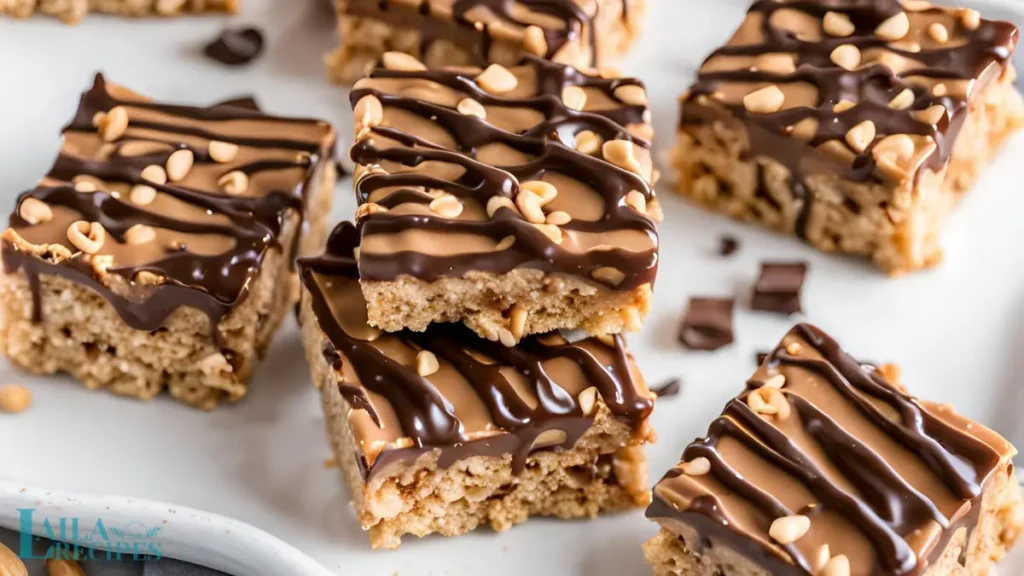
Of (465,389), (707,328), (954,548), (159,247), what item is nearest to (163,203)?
(159,247)

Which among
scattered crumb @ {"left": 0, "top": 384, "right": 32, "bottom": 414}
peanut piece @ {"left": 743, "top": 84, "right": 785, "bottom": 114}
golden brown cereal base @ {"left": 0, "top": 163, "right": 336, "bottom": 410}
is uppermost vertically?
peanut piece @ {"left": 743, "top": 84, "right": 785, "bottom": 114}

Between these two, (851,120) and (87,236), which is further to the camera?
(851,120)

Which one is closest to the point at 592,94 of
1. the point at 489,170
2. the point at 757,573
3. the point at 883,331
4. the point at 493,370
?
the point at 489,170

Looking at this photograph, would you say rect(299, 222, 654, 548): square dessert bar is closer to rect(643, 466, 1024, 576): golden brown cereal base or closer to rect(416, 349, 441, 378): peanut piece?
rect(416, 349, 441, 378): peanut piece

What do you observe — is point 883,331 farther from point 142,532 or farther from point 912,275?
point 142,532

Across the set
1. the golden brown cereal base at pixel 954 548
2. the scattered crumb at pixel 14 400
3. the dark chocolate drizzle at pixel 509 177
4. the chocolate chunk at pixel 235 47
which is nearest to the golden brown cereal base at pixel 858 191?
the dark chocolate drizzle at pixel 509 177

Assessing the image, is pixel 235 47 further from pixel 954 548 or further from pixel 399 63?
pixel 954 548

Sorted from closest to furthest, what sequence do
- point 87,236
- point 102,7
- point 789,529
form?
1. point 789,529
2. point 87,236
3. point 102,7

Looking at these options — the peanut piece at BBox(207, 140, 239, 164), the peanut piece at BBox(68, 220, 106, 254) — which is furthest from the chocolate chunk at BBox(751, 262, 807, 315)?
the peanut piece at BBox(68, 220, 106, 254)
